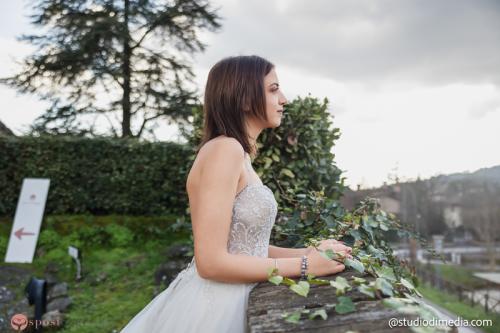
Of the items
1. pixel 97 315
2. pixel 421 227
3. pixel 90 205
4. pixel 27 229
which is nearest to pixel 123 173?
pixel 90 205

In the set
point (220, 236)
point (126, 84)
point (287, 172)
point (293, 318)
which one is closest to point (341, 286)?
point (293, 318)

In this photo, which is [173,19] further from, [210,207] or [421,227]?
[210,207]

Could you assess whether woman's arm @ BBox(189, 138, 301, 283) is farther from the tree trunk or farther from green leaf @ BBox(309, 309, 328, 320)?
the tree trunk

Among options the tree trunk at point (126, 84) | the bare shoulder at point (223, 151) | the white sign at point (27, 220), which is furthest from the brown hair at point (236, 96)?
the tree trunk at point (126, 84)

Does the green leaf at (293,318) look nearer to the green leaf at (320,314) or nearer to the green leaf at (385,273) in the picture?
the green leaf at (320,314)

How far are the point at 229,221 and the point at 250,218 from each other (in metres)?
0.25

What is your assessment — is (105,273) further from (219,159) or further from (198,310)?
(219,159)

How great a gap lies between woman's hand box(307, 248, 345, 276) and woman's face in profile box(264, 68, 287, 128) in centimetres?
73

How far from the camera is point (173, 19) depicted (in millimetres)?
16750

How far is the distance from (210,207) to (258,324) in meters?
0.51

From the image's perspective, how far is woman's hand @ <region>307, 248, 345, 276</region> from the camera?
1.52m

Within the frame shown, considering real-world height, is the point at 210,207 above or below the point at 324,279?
above

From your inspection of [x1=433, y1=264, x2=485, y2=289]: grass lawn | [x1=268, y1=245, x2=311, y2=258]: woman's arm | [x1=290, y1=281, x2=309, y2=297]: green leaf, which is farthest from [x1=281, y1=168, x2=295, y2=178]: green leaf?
[x1=433, y1=264, x2=485, y2=289]: grass lawn

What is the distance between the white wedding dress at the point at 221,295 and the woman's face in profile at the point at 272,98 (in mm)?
233
